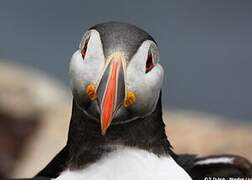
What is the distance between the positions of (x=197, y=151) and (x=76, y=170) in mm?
4497

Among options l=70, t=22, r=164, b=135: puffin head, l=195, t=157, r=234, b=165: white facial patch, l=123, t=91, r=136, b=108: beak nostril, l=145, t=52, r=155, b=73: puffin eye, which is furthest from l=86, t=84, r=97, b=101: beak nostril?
l=195, t=157, r=234, b=165: white facial patch

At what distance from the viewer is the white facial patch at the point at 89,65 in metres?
4.32

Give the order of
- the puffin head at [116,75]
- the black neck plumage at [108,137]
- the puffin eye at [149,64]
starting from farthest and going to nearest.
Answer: the black neck plumage at [108,137], the puffin eye at [149,64], the puffin head at [116,75]

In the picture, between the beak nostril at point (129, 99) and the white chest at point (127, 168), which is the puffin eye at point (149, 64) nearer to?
the beak nostril at point (129, 99)

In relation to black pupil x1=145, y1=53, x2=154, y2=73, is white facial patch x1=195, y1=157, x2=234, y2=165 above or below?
below

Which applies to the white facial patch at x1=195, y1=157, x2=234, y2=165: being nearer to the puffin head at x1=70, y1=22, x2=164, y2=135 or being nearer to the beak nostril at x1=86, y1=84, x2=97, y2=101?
the puffin head at x1=70, y1=22, x2=164, y2=135

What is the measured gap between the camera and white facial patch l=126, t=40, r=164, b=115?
4344 mm

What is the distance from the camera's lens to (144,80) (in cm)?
438

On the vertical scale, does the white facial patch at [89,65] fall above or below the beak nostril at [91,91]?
above

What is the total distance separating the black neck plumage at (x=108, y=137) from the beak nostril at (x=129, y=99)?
0.57 ft

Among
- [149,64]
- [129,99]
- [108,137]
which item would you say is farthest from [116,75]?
[108,137]

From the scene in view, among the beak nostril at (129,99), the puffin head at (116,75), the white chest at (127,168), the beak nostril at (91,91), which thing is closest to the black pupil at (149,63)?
the puffin head at (116,75)

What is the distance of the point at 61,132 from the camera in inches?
398

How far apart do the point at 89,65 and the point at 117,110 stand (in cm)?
23
